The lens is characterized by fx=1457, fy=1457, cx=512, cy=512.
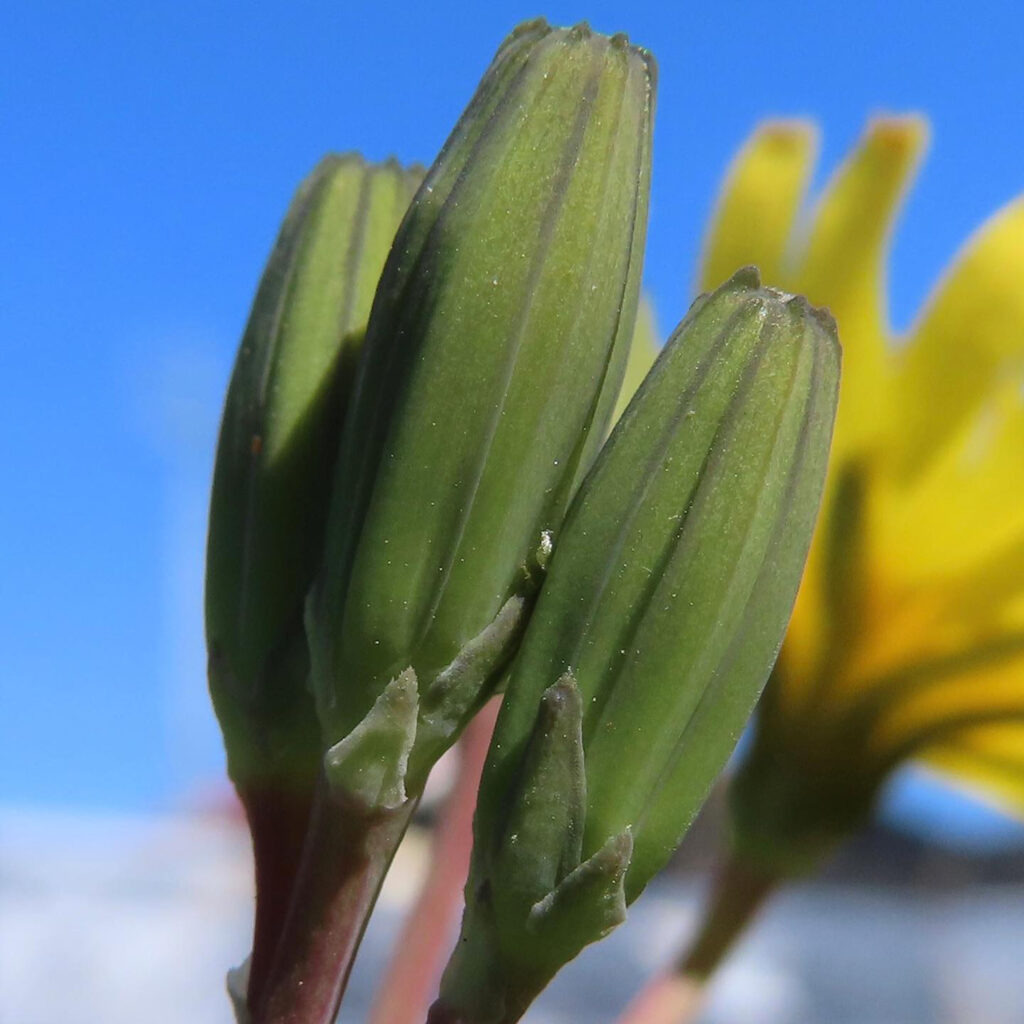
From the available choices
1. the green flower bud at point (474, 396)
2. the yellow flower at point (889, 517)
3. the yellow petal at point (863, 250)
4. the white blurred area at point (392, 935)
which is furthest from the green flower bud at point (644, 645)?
the white blurred area at point (392, 935)

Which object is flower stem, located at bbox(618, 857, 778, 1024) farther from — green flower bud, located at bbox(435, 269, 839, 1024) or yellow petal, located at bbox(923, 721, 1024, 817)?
green flower bud, located at bbox(435, 269, 839, 1024)

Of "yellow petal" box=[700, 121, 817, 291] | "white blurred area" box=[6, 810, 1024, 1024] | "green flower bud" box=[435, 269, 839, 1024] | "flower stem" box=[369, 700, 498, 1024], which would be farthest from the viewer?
"white blurred area" box=[6, 810, 1024, 1024]

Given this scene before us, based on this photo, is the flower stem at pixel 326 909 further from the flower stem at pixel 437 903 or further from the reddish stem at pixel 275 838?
the flower stem at pixel 437 903

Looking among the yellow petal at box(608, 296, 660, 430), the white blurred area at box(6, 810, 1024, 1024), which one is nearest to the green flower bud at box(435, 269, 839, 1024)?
the yellow petal at box(608, 296, 660, 430)

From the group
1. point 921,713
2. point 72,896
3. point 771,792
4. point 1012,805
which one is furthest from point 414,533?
point 72,896

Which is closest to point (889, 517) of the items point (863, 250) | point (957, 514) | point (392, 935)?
point (957, 514)
